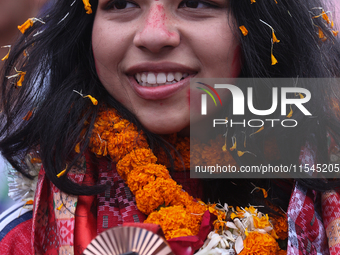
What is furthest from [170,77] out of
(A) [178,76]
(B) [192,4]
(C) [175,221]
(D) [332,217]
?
(D) [332,217]

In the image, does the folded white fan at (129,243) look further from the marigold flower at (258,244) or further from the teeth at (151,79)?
the teeth at (151,79)

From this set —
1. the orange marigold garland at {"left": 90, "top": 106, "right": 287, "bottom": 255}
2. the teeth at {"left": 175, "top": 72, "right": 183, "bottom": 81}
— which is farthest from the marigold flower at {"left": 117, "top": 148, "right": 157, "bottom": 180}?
the teeth at {"left": 175, "top": 72, "right": 183, "bottom": 81}

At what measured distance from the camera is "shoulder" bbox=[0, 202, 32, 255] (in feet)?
5.00

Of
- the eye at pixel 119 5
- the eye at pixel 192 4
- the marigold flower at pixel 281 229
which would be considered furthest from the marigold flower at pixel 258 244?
the eye at pixel 119 5

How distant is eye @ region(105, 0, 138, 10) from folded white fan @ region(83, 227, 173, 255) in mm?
919

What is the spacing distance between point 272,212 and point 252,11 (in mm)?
854

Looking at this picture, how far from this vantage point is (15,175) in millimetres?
1768

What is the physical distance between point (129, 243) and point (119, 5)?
97 cm

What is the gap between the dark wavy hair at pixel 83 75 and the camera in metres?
1.52

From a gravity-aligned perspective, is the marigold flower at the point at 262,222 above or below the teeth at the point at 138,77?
below

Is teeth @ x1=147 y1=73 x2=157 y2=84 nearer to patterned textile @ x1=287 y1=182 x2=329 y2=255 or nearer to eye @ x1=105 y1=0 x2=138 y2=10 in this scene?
eye @ x1=105 y1=0 x2=138 y2=10

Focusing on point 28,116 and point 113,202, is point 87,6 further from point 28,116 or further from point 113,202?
point 113,202

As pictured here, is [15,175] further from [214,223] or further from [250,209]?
[250,209]

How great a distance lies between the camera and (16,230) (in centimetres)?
158
